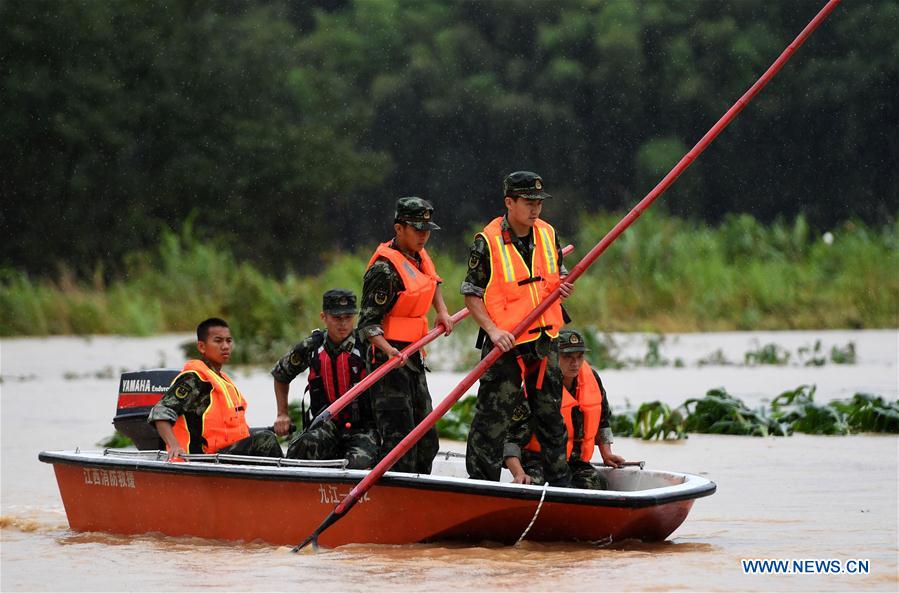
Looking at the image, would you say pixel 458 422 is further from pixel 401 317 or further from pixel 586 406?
pixel 401 317

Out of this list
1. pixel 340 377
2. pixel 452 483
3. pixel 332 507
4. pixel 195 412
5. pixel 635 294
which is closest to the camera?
pixel 452 483

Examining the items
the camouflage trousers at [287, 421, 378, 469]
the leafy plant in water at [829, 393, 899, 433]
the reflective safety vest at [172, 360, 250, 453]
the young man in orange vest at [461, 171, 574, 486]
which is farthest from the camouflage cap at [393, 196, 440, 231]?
the leafy plant in water at [829, 393, 899, 433]

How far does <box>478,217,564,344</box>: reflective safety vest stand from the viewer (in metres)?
7.45

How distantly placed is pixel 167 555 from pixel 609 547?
2.20 m

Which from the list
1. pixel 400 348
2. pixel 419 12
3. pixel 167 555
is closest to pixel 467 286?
pixel 400 348

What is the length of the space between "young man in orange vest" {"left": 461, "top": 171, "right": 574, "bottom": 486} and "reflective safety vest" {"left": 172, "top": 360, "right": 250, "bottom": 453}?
1375mm

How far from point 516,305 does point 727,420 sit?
5174mm

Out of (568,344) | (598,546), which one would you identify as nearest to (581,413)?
(568,344)

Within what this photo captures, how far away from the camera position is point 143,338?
77.7 feet

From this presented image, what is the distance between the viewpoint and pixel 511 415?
298 inches

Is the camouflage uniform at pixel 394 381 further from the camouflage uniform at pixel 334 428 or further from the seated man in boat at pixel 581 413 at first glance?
the seated man in boat at pixel 581 413

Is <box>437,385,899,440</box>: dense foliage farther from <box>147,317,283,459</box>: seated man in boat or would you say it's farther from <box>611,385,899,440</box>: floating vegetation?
<box>147,317,283,459</box>: seated man in boat

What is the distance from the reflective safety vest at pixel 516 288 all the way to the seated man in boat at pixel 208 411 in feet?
4.81

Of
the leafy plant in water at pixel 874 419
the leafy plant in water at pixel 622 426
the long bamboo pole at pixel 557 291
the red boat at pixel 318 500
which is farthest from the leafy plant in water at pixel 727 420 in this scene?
the long bamboo pole at pixel 557 291
